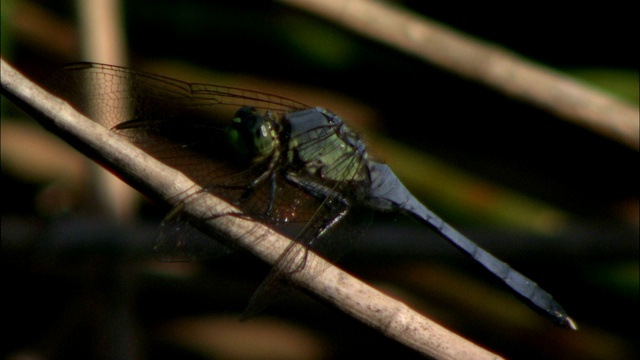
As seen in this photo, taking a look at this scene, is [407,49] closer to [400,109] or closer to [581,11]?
[400,109]

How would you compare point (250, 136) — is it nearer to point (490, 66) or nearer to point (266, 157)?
point (266, 157)

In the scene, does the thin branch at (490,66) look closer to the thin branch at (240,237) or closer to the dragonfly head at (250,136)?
the dragonfly head at (250,136)

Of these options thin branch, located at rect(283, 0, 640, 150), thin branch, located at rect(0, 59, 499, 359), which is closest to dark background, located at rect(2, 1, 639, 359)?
thin branch, located at rect(283, 0, 640, 150)

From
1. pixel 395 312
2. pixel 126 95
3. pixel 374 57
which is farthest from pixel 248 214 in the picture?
pixel 374 57

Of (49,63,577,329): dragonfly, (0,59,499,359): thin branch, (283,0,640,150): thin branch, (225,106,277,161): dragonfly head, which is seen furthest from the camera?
(283,0,640,150): thin branch

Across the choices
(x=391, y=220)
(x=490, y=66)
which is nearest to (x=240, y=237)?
(x=490, y=66)

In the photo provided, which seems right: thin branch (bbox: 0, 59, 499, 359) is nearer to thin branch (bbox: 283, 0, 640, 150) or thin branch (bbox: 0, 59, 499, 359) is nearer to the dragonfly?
the dragonfly
